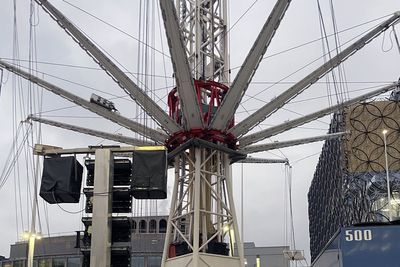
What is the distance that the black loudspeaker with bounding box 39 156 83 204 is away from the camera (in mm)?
9898

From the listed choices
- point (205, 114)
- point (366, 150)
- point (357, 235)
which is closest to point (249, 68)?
point (205, 114)

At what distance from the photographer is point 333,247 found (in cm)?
2102

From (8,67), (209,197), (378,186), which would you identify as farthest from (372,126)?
(8,67)

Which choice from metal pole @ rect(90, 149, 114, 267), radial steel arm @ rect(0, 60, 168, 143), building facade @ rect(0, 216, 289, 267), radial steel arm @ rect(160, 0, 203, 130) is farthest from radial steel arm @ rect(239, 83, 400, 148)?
building facade @ rect(0, 216, 289, 267)

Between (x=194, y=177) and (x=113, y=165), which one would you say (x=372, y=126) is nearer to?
(x=194, y=177)

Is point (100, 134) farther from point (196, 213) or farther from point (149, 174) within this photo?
point (149, 174)

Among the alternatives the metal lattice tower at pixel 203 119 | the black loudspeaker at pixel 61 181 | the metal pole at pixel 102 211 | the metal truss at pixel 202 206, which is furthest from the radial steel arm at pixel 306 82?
the metal pole at pixel 102 211

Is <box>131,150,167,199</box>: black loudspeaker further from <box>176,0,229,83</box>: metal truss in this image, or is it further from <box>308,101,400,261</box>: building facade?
<box>308,101,400,261</box>: building facade

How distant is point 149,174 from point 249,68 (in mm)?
19827

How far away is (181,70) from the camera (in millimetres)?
28844

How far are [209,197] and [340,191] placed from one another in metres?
23.5

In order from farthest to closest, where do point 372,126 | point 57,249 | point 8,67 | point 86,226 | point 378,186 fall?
1. point 57,249
2. point 372,126
3. point 378,186
4. point 8,67
5. point 86,226

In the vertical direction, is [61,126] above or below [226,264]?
above

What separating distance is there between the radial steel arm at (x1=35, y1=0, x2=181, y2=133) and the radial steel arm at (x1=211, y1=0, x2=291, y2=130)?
9.73 feet
